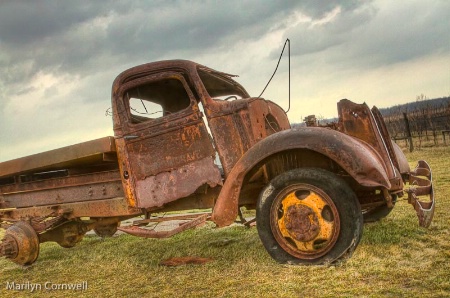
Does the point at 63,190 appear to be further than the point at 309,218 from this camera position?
Yes

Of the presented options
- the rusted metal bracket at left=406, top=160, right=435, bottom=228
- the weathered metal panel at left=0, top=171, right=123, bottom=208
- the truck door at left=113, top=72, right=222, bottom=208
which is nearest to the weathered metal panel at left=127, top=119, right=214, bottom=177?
the truck door at left=113, top=72, right=222, bottom=208

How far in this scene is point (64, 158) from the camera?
4.01 m

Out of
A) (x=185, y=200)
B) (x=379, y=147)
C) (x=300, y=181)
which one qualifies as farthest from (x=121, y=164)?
(x=379, y=147)

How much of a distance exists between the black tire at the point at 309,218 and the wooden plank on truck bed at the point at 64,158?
1674mm

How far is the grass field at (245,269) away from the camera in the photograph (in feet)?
8.20

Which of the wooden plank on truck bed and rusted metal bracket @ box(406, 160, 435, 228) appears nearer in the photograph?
rusted metal bracket @ box(406, 160, 435, 228)

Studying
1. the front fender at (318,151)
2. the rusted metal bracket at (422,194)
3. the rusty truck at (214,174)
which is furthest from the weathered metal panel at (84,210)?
the rusted metal bracket at (422,194)

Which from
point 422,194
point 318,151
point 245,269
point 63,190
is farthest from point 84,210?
point 422,194

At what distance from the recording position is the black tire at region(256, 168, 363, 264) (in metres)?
2.86

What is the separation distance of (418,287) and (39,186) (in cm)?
407

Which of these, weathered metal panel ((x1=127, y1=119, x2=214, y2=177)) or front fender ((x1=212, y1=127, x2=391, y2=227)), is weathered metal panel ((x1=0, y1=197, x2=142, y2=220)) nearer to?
weathered metal panel ((x1=127, y1=119, x2=214, y2=177))

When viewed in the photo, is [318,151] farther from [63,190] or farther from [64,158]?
[63,190]

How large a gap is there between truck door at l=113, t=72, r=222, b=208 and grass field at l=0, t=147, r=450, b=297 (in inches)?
28.2

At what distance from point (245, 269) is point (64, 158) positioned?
7.11 feet
